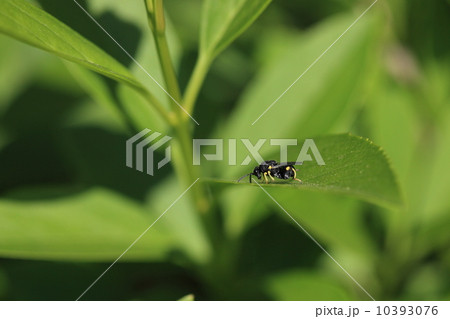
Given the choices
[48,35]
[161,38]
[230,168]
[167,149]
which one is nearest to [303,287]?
[230,168]

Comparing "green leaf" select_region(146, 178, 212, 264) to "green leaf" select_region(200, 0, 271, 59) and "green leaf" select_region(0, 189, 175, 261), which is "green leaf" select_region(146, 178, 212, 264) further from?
"green leaf" select_region(200, 0, 271, 59)

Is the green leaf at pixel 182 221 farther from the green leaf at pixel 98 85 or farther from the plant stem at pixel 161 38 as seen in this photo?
the plant stem at pixel 161 38

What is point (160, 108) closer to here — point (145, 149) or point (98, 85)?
point (98, 85)

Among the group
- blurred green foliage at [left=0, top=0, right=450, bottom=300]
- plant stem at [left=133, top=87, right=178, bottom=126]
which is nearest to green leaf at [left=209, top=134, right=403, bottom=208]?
blurred green foliage at [left=0, top=0, right=450, bottom=300]

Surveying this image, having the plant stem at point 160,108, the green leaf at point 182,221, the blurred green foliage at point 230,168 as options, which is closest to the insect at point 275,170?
the blurred green foliage at point 230,168

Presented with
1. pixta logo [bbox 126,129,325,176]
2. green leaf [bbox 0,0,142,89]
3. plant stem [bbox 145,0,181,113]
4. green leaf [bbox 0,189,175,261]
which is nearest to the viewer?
green leaf [bbox 0,0,142,89]
